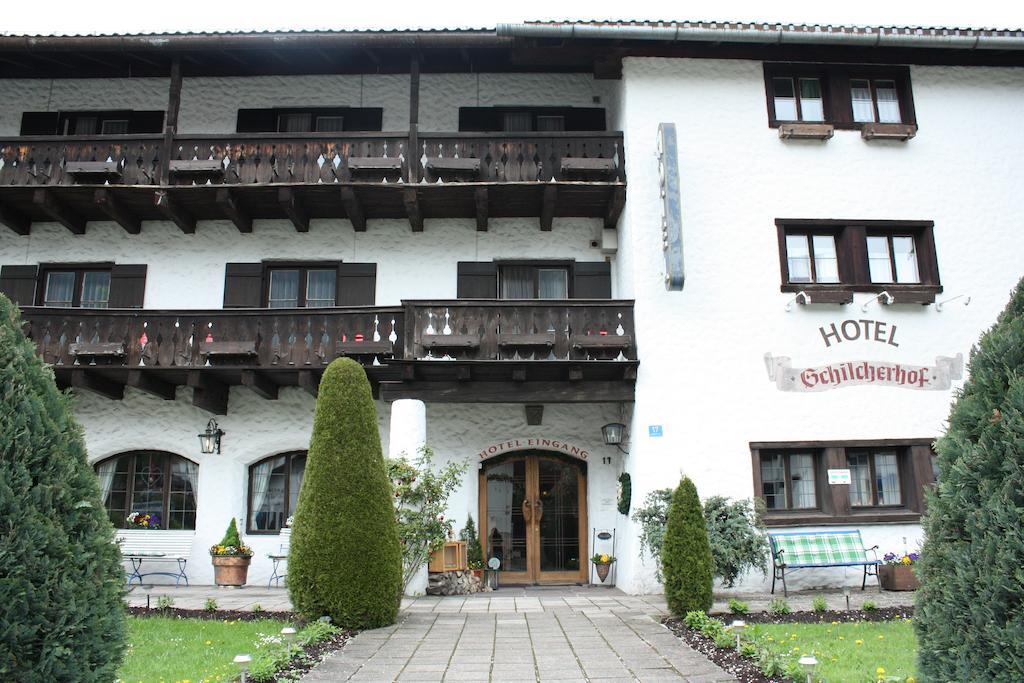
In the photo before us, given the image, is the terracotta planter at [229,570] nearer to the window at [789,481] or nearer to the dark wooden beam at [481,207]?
the dark wooden beam at [481,207]

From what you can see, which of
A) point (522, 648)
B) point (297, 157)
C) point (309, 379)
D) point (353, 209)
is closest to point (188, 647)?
point (522, 648)

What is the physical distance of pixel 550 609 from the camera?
1073 cm

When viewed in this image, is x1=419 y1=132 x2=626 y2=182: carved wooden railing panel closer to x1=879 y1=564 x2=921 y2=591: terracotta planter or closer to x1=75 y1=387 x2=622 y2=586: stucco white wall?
x1=75 y1=387 x2=622 y2=586: stucco white wall

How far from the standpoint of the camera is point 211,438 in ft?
46.1

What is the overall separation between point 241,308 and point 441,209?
3926 mm

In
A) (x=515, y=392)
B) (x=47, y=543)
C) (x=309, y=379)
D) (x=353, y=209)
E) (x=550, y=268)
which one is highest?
(x=353, y=209)

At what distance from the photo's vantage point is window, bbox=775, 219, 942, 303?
13.5 meters

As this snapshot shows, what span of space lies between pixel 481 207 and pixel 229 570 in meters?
7.57

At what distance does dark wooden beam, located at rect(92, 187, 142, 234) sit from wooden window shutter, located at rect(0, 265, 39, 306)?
6.00 ft

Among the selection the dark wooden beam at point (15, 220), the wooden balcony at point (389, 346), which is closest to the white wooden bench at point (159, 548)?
the wooden balcony at point (389, 346)

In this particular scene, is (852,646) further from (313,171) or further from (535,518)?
(313,171)

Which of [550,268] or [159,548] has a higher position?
[550,268]

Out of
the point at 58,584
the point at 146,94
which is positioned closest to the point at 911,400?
the point at 58,584

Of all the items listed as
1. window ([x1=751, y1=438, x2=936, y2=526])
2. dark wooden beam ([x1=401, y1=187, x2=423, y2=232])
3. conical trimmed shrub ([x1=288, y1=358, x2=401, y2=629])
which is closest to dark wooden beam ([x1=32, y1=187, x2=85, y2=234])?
dark wooden beam ([x1=401, y1=187, x2=423, y2=232])
